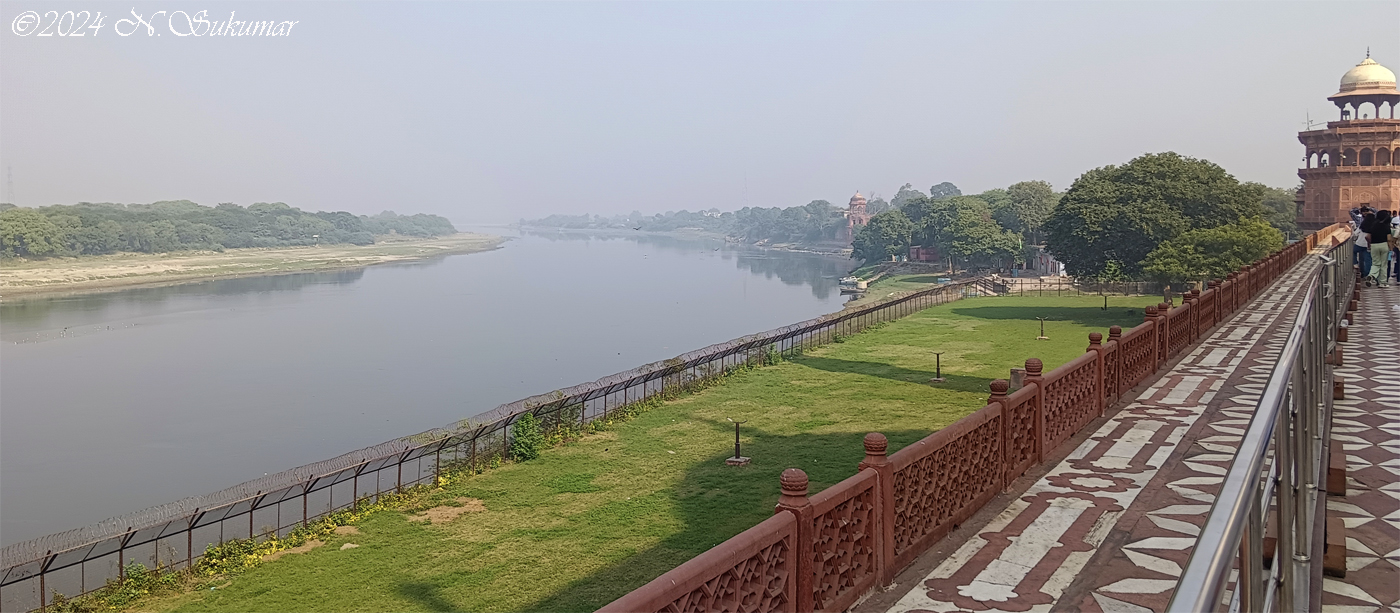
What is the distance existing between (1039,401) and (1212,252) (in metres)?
30.9

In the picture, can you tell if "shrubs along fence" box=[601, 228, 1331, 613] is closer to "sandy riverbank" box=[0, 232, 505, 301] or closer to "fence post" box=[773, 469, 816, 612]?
"fence post" box=[773, 469, 816, 612]

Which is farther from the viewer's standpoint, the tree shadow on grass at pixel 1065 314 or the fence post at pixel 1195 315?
the tree shadow on grass at pixel 1065 314

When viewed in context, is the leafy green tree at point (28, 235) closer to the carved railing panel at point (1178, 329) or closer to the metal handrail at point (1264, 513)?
the carved railing panel at point (1178, 329)

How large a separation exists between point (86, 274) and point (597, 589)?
75.6m

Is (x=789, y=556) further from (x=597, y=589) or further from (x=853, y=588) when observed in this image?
(x=597, y=589)

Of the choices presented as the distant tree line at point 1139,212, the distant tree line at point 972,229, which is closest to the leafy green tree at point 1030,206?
the distant tree line at point 972,229

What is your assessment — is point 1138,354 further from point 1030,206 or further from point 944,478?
point 1030,206

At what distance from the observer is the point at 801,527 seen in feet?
16.0

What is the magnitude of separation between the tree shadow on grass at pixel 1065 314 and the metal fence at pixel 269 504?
14.9m

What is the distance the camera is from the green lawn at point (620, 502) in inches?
458

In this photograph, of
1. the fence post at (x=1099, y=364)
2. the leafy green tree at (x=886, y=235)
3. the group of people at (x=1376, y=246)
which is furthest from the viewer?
the leafy green tree at (x=886, y=235)

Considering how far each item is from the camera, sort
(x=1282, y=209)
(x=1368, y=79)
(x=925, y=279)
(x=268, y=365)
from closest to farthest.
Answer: (x=268, y=365) → (x=1368, y=79) → (x=1282, y=209) → (x=925, y=279)

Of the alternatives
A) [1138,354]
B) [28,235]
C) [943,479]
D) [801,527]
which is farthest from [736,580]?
[28,235]

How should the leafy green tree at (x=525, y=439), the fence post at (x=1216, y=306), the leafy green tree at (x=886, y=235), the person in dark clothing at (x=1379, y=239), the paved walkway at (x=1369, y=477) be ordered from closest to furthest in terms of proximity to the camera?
the paved walkway at (x=1369, y=477)
the person in dark clothing at (x=1379, y=239)
the fence post at (x=1216, y=306)
the leafy green tree at (x=525, y=439)
the leafy green tree at (x=886, y=235)
